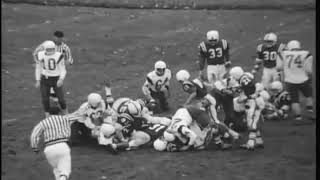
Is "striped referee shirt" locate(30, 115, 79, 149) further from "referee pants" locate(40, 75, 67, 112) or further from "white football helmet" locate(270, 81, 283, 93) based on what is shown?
"white football helmet" locate(270, 81, 283, 93)

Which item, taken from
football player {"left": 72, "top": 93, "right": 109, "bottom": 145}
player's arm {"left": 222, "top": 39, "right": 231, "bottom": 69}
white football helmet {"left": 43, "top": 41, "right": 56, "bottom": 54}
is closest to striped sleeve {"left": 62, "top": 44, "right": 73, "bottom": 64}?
white football helmet {"left": 43, "top": 41, "right": 56, "bottom": 54}

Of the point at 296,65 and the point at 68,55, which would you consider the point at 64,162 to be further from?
the point at 296,65

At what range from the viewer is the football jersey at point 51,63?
31.4 ft

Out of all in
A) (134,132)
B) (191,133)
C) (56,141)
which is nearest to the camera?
(56,141)

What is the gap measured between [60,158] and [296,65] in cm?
336

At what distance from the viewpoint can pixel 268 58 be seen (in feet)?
33.2

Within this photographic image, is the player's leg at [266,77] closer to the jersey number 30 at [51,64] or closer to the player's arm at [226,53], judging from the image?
the player's arm at [226,53]

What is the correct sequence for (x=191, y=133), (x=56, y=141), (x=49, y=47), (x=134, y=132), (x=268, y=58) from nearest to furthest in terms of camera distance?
(x=56, y=141), (x=191, y=133), (x=134, y=132), (x=49, y=47), (x=268, y=58)

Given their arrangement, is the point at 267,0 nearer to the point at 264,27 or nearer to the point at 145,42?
the point at 264,27

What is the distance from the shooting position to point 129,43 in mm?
10023

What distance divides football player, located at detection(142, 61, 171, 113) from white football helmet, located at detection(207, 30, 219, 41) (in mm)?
662

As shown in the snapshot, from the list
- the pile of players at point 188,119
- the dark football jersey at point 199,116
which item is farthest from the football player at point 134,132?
the dark football jersey at point 199,116

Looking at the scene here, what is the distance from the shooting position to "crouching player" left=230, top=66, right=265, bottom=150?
30.0 feet

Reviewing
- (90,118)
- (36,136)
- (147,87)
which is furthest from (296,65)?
(36,136)
